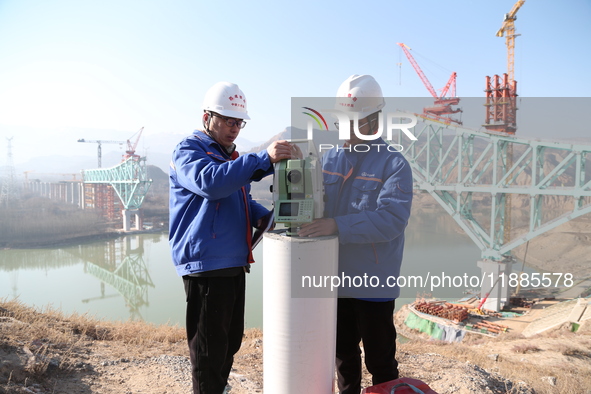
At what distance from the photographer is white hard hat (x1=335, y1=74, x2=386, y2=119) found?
2354 mm

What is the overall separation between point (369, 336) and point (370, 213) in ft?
2.46

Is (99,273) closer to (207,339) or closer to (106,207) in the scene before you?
(106,207)

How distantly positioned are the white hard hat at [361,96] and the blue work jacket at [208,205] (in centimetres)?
66

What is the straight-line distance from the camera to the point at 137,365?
3.94 m

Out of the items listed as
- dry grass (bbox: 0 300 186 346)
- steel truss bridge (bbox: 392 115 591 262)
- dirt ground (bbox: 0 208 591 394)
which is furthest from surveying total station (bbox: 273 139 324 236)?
steel truss bridge (bbox: 392 115 591 262)

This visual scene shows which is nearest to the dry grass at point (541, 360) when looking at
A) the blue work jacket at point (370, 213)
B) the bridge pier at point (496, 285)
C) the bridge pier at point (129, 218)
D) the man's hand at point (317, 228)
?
the blue work jacket at point (370, 213)

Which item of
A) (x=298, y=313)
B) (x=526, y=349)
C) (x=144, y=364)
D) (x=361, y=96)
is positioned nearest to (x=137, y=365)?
(x=144, y=364)

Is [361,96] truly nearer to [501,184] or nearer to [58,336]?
[58,336]

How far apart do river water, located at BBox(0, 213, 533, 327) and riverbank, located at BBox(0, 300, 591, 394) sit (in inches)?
369

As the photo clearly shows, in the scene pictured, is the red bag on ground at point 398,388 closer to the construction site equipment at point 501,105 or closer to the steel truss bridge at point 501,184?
the steel truss bridge at point 501,184

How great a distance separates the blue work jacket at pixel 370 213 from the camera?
220cm

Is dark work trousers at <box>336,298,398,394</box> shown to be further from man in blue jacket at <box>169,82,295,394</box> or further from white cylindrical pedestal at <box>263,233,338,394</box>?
man in blue jacket at <box>169,82,295,394</box>

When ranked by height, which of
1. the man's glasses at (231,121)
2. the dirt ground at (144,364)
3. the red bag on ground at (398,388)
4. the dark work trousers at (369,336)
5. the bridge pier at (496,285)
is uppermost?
the man's glasses at (231,121)

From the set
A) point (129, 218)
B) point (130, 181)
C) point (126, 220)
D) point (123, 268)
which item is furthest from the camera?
point (130, 181)
